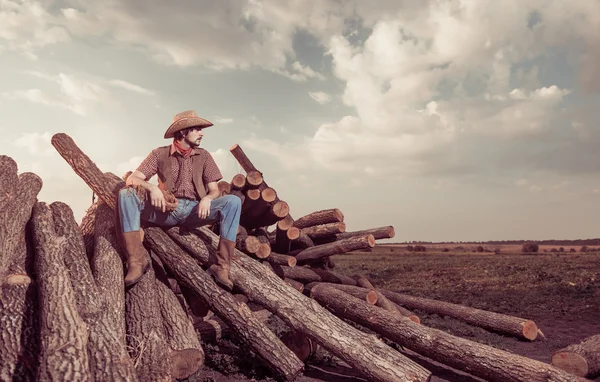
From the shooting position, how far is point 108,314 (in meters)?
5.09

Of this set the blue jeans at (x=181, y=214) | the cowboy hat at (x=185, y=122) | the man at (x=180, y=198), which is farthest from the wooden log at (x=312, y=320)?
the cowboy hat at (x=185, y=122)

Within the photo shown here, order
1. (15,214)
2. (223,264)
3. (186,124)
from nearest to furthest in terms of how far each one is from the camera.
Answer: (223,264), (186,124), (15,214)

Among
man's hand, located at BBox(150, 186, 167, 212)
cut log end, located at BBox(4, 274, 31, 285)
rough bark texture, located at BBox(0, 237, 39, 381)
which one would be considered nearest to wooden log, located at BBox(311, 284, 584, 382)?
man's hand, located at BBox(150, 186, 167, 212)

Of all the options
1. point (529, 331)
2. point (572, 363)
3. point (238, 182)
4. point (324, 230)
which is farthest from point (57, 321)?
point (529, 331)

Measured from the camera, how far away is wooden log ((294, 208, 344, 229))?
9.48m

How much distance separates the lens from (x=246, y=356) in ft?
20.7

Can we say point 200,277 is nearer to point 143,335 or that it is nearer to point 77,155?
point 143,335

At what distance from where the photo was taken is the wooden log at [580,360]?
20.4ft

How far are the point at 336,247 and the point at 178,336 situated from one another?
4.25 m

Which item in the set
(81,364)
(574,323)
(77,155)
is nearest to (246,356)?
(81,364)

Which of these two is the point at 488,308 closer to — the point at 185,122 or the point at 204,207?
the point at 204,207

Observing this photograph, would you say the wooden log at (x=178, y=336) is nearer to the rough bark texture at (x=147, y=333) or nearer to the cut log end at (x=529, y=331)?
the rough bark texture at (x=147, y=333)

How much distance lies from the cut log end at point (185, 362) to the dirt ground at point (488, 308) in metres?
0.15

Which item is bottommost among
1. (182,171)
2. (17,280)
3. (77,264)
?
(17,280)
